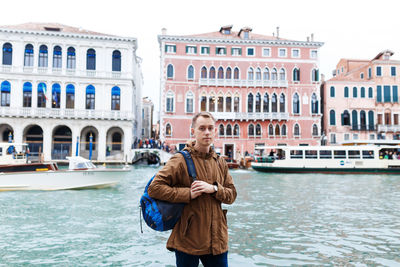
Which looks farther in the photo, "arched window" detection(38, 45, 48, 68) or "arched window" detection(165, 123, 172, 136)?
"arched window" detection(165, 123, 172, 136)

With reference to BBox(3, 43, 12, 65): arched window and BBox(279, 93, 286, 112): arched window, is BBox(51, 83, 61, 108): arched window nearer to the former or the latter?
BBox(3, 43, 12, 65): arched window

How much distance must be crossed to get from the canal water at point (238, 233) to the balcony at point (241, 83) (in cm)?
2183

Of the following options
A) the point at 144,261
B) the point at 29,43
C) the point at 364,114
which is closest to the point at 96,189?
the point at 144,261

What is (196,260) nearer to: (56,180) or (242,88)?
(56,180)

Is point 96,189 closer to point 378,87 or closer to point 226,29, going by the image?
point 226,29

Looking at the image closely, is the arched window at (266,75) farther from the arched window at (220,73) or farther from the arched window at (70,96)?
the arched window at (70,96)

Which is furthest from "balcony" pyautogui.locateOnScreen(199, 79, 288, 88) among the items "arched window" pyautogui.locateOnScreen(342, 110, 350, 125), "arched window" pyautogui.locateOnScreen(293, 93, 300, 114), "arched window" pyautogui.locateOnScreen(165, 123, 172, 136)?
"arched window" pyautogui.locateOnScreen(342, 110, 350, 125)

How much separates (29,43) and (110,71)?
6783 millimetres

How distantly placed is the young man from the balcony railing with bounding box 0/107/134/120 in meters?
27.2

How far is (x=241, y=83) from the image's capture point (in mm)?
31375

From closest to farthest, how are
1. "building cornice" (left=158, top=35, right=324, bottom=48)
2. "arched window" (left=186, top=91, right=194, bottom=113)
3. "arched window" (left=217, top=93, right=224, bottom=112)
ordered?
"building cornice" (left=158, top=35, right=324, bottom=48) < "arched window" (left=186, top=91, right=194, bottom=113) < "arched window" (left=217, top=93, right=224, bottom=112)

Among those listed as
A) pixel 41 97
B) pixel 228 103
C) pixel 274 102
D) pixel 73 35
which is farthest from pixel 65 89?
pixel 274 102

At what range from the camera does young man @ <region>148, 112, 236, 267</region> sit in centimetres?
216

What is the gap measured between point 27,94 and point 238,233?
26.6 metres
